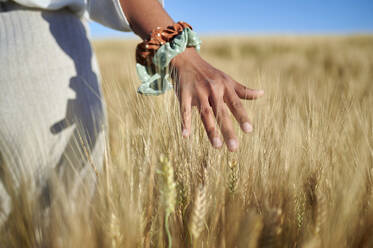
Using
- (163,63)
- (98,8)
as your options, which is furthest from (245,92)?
(98,8)

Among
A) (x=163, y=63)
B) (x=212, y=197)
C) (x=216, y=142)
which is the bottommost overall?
(x=212, y=197)

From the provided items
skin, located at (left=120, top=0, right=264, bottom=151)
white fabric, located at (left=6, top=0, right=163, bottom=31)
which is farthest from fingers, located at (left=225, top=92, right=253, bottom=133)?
white fabric, located at (left=6, top=0, right=163, bottom=31)

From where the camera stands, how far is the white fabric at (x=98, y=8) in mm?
531

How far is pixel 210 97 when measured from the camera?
0.45 meters

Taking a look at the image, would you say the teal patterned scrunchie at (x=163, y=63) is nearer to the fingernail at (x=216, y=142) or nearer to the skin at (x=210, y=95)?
the skin at (x=210, y=95)

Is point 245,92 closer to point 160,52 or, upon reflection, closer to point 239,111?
point 239,111

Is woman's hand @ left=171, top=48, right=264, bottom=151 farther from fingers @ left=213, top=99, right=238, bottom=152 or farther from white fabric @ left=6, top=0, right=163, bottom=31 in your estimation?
white fabric @ left=6, top=0, right=163, bottom=31

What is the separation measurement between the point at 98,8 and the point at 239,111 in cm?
41

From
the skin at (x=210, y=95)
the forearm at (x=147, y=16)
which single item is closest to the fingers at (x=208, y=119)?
the skin at (x=210, y=95)

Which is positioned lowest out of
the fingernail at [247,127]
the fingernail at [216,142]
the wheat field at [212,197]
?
the wheat field at [212,197]

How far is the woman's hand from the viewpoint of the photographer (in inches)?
17.1

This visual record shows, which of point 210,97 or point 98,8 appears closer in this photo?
point 210,97

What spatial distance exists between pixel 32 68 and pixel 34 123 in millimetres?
106

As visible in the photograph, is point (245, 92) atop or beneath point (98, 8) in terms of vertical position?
beneath
